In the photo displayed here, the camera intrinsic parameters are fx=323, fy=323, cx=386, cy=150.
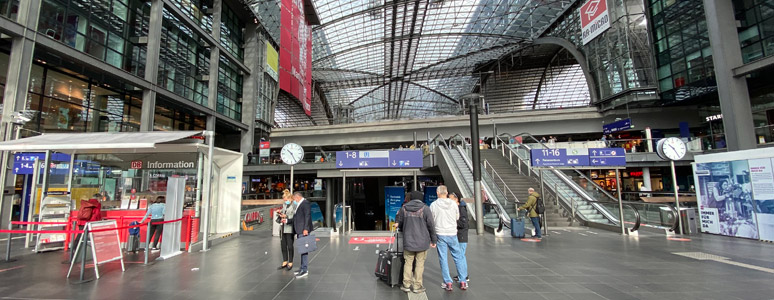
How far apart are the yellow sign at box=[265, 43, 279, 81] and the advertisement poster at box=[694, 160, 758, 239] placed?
3565 cm

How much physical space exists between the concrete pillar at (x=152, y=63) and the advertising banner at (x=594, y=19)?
1183 inches

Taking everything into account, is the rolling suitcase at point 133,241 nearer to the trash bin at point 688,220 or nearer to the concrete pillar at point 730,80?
the trash bin at point 688,220

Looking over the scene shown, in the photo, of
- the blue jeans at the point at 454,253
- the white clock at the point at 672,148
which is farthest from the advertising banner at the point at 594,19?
the blue jeans at the point at 454,253

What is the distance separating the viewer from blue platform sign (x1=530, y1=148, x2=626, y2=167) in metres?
12.3

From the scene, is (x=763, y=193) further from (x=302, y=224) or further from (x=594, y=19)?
(x=594, y=19)

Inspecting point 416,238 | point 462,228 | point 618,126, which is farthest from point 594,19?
point 416,238

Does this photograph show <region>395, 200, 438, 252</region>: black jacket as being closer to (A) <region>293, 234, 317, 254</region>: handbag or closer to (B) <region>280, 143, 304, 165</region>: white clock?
(A) <region>293, 234, 317, 254</region>: handbag

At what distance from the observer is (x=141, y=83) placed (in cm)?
1895

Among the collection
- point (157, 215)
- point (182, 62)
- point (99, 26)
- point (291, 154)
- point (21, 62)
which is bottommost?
point (157, 215)

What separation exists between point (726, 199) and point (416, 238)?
11.9 meters

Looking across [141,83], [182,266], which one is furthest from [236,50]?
[182,266]

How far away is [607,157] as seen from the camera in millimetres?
12422

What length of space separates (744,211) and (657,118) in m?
22.5

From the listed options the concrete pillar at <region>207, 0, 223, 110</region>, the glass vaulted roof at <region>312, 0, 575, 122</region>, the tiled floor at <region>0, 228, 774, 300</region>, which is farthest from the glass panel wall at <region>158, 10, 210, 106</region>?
the tiled floor at <region>0, 228, 774, 300</region>
